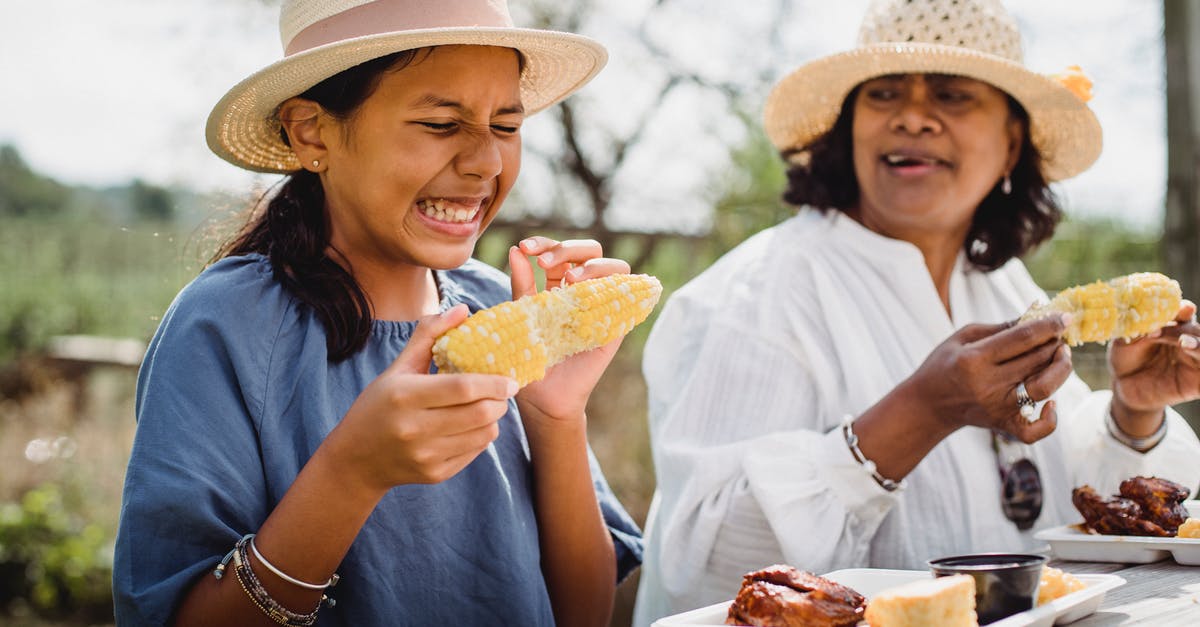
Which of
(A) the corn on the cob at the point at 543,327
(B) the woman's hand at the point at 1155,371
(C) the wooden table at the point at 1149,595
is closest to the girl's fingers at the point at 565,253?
(A) the corn on the cob at the point at 543,327

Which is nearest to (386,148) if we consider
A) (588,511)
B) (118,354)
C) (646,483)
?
(588,511)

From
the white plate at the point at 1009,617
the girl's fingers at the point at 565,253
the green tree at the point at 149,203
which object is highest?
the green tree at the point at 149,203

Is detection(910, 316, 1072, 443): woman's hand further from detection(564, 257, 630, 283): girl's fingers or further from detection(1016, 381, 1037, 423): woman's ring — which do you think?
detection(564, 257, 630, 283): girl's fingers

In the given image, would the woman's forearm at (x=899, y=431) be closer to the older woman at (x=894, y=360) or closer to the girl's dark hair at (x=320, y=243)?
the older woman at (x=894, y=360)

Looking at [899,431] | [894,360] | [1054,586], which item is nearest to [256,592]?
[1054,586]

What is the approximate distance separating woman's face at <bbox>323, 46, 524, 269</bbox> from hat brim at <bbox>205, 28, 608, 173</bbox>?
64 mm

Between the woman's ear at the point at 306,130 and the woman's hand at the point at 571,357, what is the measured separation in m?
0.43

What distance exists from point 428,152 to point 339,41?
9.9 inches

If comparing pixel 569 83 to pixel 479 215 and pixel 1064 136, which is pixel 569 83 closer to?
pixel 479 215

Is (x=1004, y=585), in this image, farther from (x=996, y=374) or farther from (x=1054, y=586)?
(x=996, y=374)

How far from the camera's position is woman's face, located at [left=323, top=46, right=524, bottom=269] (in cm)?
206

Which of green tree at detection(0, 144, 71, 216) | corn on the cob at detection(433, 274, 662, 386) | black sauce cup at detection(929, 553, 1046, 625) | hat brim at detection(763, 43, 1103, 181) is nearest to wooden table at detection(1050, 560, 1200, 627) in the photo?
black sauce cup at detection(929, 553, 1046, 625)

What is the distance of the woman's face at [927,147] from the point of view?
3178 millimetres

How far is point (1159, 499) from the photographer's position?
96.5 inches
